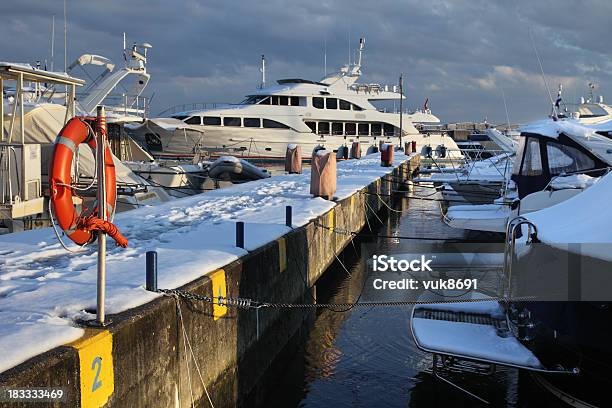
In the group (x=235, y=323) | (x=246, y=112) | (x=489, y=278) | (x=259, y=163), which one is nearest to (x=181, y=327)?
(x=235, y=323)

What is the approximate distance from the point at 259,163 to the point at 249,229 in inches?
1175

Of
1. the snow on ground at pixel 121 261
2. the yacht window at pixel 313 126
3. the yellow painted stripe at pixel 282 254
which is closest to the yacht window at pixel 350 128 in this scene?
the yacht window at pixel 313 126

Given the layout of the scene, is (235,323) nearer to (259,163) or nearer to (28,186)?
(28,186)

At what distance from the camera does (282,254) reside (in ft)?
28.8

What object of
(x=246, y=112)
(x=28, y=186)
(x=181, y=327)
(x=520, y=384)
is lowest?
(x=520, y=384)

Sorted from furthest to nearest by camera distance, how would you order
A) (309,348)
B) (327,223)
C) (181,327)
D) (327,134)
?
1. (327,134)
2. (327,223)
3. (309,348)
4. (181,327)

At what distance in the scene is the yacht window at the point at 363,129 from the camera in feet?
151

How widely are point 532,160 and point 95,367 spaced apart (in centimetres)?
1058

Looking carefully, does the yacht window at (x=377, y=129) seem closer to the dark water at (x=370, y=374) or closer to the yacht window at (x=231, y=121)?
the yacht window at (x=231, y=121)

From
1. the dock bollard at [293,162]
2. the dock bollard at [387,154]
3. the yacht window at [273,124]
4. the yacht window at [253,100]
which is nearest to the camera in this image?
the dock bollard at [293,162]

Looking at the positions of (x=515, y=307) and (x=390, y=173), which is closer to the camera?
(x=515, y=307)

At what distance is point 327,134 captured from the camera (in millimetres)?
43594

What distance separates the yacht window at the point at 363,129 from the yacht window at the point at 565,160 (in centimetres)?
3372

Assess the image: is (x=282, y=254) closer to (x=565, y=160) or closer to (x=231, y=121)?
(x=565, y=160)
